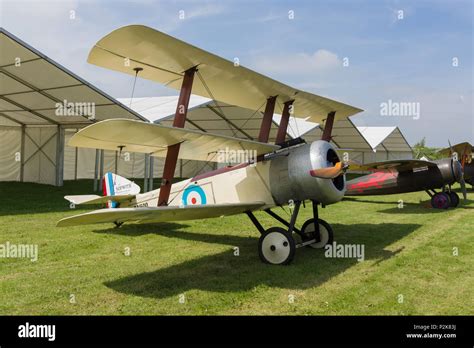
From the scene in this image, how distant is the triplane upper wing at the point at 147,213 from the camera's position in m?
4.38

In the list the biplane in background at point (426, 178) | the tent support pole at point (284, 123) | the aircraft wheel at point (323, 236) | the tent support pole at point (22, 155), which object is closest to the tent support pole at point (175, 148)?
the tent support pole at point (284, 123)

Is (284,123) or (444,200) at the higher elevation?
(284,123)

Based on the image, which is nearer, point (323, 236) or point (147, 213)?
point (147, 213)

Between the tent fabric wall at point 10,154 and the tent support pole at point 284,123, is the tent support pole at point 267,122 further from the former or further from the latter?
the tent fabric wall at point 10,154

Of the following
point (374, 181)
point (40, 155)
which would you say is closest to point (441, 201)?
point (374, 181)

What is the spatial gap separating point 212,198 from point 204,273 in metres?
1.79

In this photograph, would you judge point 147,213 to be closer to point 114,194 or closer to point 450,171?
point 114,194

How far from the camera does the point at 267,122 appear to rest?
24.7ft

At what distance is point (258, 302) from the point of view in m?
4.71

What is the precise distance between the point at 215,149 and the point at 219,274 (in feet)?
6.94

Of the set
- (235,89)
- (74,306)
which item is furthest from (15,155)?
(74,306)

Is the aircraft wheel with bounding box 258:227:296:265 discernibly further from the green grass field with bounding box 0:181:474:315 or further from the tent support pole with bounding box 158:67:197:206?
the tent support pole with bounding box 158:67:197:206

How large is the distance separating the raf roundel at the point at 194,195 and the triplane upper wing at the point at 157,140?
0.63 metres

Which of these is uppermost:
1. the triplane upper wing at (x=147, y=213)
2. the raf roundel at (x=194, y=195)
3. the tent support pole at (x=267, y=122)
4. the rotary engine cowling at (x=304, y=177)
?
the tent support pole at (x=267, y=122)
